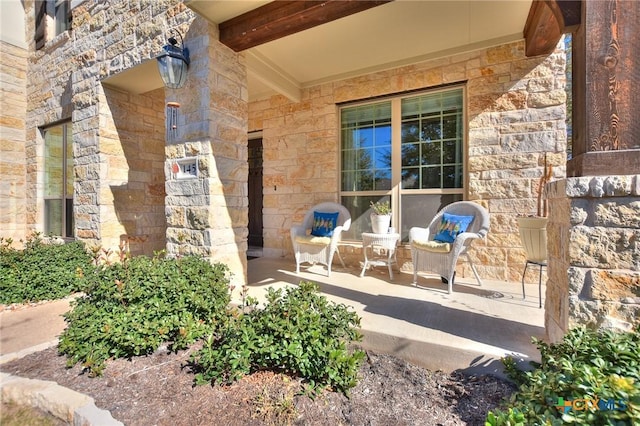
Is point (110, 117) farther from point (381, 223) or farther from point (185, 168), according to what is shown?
point (381, 223)

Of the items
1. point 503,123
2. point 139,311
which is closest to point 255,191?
point 139,311

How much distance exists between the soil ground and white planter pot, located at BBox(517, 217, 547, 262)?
1.34 m

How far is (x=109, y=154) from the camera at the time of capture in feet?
12.5

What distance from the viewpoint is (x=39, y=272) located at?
3232mm

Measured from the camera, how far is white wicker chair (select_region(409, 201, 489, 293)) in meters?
2.80

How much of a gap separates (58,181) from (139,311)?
4517 mm

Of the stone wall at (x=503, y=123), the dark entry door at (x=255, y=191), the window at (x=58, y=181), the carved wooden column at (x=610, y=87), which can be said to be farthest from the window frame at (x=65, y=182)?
the carved wooden column at (x=610, y=87)

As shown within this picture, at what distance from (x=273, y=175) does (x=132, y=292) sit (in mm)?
2993

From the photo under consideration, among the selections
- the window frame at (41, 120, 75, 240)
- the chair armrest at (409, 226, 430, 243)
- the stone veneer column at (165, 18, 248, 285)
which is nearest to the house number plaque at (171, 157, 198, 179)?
the stone veneer column at (165, 18, 248, 285)

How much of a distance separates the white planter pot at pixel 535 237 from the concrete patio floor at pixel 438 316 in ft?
1.49

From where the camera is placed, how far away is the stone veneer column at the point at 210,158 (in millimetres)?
2818

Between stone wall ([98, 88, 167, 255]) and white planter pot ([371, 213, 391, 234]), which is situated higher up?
stone wall ([98, 88, 167, 255])

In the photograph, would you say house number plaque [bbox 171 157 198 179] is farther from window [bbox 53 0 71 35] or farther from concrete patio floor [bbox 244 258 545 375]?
window [bbox 53 0 71 35]

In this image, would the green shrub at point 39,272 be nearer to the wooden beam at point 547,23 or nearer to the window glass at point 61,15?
the window glass at point 61,15
